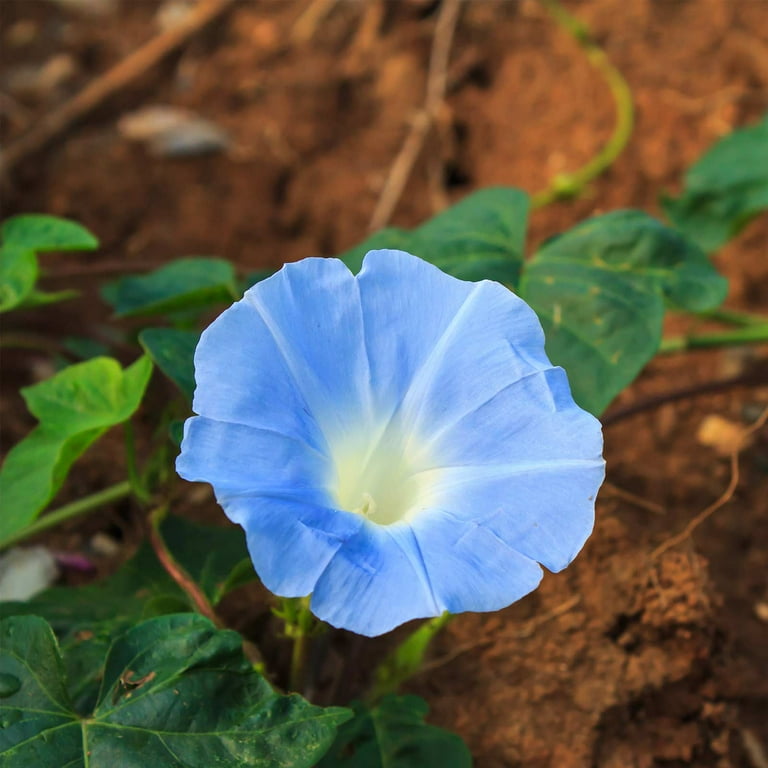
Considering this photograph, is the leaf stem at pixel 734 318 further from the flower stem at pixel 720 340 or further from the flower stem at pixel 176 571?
the flower stem at pixel 176 571

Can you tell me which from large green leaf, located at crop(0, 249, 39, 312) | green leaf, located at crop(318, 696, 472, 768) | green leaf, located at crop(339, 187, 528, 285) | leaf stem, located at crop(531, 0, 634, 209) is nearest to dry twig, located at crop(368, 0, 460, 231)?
leaf stem, located at crop(531, 0, 634, 209)

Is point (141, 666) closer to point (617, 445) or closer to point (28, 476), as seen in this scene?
point (28, 476)

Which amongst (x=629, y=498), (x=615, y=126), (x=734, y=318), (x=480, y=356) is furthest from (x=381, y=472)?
(x=615, y=126)

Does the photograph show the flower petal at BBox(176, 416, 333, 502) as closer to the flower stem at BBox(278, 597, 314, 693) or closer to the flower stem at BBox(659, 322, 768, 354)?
the flower stem at BBox(278, 597, 314, 693)

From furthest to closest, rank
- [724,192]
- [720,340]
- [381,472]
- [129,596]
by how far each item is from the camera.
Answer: [724,192] → [720,340] → [129,596] → [381,472]

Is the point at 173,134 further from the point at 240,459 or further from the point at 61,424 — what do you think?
the point at 240,459

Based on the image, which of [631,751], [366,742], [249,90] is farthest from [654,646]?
[249,90]

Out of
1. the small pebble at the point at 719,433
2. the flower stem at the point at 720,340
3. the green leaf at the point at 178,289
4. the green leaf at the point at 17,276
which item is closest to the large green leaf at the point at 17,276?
the green leaf at the point at 17,276
